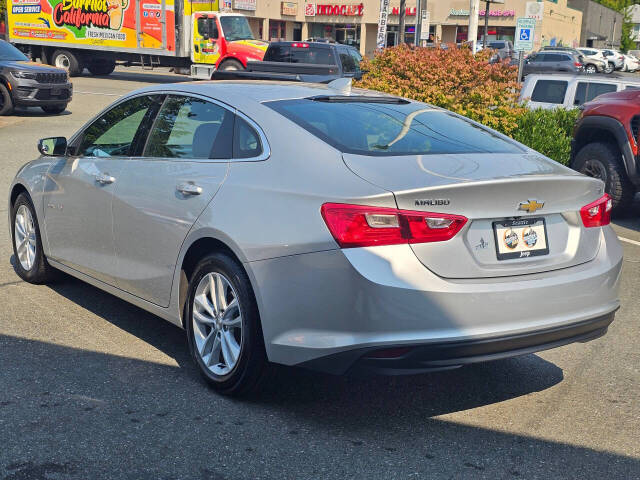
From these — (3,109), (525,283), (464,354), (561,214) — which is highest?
(561,214)

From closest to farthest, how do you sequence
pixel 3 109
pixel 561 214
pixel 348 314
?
pixel 348 314
pixel 561 214
pixel 3 109

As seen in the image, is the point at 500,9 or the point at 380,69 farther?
the point at 500,9

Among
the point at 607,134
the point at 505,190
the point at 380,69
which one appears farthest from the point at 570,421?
the point at 380,69

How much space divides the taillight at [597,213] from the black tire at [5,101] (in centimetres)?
1745

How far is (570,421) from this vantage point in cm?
437

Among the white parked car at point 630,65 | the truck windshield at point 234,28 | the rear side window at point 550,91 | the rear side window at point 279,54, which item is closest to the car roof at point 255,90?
the rear side window at point 550,91

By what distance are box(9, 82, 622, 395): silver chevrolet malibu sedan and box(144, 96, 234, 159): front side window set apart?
0.01 metres

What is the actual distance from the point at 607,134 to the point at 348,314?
7.38m

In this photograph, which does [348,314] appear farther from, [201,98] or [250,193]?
[201,98]

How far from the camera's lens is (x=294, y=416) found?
4328 millimetres

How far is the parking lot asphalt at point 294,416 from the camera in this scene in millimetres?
3779

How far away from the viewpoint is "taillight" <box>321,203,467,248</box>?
3807 mm

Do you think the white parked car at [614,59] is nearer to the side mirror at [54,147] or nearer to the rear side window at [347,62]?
the rear side window at [347,62]

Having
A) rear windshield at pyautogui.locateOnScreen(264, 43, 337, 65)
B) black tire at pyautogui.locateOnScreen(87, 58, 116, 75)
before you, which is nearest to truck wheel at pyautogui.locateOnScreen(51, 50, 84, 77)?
black tire at pyautogui.locateOnScreen(87, 58, 116, 75)
